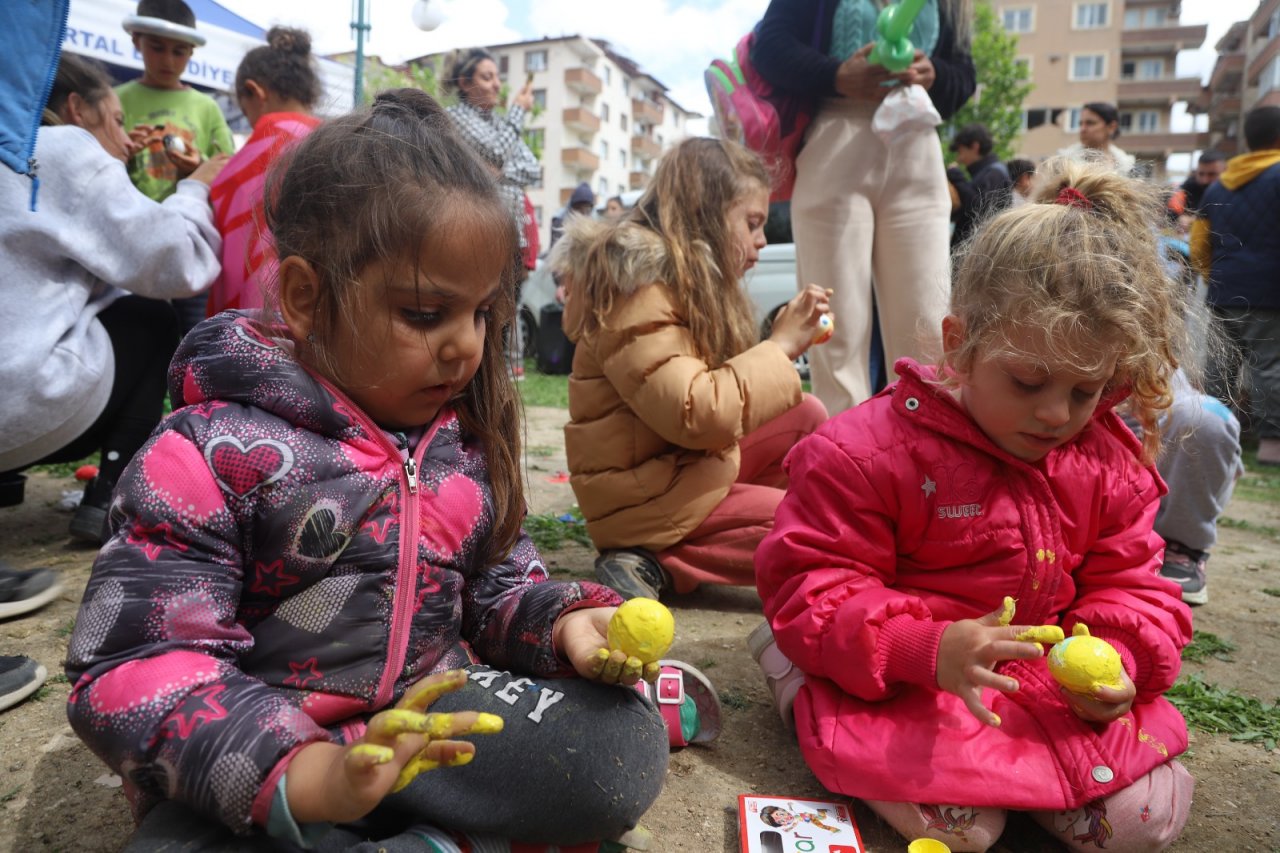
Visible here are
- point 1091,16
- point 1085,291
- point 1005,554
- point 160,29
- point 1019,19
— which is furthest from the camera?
point 1019,19

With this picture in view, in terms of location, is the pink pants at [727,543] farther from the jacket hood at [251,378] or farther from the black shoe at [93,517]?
the black shoe at [93,517]

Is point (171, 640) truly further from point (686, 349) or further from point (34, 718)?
point (686, 349)

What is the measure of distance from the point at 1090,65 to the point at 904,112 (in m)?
56.4

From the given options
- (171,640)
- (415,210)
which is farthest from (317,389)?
(171,640)

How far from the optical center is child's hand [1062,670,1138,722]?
157cm

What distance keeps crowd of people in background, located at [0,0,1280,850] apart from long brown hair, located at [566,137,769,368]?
0.05 feet

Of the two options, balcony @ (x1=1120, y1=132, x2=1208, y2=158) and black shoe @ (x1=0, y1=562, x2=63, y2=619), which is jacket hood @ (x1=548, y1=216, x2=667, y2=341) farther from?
balcony @ (x1=1120, y1=132, x2=1208, y2=158)

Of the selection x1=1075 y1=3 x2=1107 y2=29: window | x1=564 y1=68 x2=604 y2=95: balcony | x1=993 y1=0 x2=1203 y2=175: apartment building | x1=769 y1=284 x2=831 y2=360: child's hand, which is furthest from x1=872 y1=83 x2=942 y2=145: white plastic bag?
x1=564 y1=68 x2=604 y2=95: balcony

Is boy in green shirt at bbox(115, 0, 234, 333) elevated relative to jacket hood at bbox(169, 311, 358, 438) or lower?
elevated

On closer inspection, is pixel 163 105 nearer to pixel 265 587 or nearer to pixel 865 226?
pixel 865 226

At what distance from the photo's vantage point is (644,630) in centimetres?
143

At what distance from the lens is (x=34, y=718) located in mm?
1948

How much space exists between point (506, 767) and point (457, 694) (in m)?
0.19

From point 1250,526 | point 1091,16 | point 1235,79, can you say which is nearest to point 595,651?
point 1250,526
